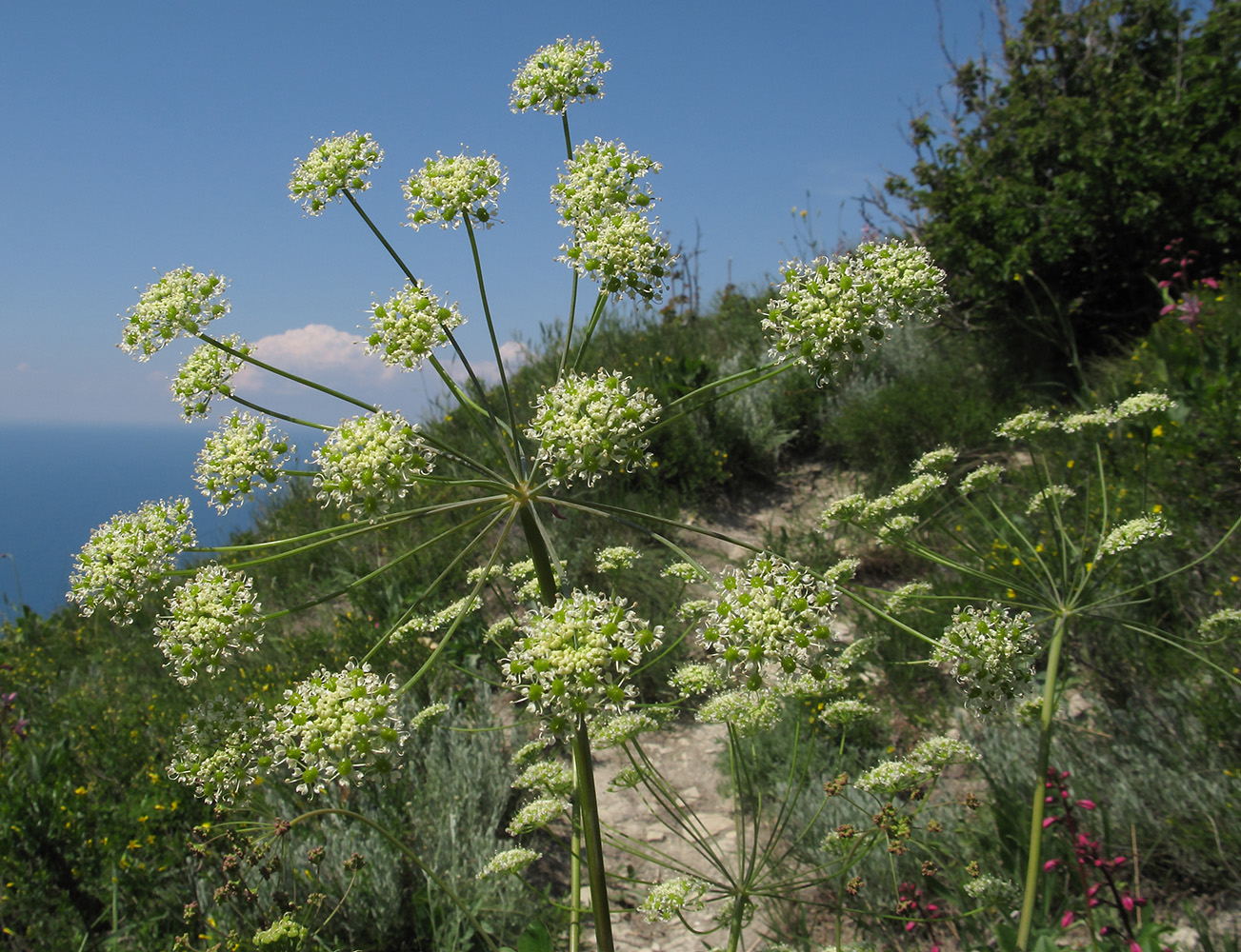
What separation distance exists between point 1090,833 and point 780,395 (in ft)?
22.5

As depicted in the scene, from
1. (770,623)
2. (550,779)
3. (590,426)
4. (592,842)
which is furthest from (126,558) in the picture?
(770,623)

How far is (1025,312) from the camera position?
9500 mm

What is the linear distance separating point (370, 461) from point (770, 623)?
1174mm

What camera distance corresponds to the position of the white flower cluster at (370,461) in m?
2.00

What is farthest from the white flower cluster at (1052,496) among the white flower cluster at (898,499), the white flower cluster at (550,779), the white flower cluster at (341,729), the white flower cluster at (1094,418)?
the white flower cluster at (341,729)

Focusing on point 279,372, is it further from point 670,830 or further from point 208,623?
point 670,830

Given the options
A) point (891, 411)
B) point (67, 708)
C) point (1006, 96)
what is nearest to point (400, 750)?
point (67, 708)

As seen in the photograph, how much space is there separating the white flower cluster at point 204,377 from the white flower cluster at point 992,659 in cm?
251

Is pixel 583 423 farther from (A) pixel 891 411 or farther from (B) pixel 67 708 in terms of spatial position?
(A) pixel 891 411

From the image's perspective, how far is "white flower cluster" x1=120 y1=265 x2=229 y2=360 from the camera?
2.52 m

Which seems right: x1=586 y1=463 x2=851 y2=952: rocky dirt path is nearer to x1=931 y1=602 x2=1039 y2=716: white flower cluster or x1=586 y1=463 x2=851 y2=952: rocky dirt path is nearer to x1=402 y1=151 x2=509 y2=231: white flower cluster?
x1=931 y1=602 x2=1039 y2=716: white flower cluster

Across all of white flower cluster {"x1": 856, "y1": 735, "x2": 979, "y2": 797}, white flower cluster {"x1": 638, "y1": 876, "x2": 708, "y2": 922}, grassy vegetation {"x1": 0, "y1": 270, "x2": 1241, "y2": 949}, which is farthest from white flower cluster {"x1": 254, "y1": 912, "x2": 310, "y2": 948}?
white flower cluster {"x1": 856, "y1": 735, "x2": 979, "y2": 797}

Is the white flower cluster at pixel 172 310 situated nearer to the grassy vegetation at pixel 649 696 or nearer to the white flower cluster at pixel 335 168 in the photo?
the white flower cluster at pixel 335 168

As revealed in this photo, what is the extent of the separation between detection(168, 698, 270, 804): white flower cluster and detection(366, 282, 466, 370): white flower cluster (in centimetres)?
114
